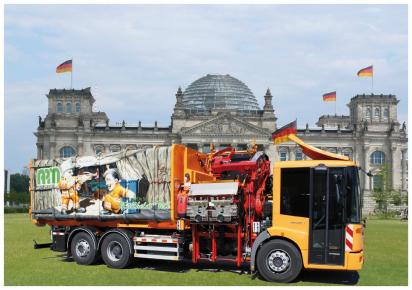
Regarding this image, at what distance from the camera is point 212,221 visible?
48.7ft

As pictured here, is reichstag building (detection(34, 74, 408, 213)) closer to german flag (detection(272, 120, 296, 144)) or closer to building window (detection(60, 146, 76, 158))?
building window (detection(60, 146, 76, 158))

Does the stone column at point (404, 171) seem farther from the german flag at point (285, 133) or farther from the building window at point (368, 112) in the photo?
the german flag at point (285, 133)

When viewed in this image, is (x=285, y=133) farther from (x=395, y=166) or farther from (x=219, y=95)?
(x=219, y=95)

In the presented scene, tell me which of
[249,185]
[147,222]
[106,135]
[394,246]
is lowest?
[394,246]

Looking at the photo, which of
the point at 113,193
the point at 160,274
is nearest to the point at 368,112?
the point at 113,193

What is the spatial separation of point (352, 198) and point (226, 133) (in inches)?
3370

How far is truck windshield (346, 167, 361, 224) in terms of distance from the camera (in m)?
13.3

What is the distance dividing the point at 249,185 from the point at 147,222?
11.1 ft

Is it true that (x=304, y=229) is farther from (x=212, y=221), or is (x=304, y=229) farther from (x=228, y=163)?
(x=228, y=163)

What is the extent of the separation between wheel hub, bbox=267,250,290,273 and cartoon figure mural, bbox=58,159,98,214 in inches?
254

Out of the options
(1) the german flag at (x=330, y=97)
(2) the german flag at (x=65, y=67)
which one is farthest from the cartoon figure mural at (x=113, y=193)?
(1) the german flag at (x=330, y=97)

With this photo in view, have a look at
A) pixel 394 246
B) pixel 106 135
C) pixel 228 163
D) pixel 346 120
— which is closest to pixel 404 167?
pixel 346 120

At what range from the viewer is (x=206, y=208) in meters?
14.9

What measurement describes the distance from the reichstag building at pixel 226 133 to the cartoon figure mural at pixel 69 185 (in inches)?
Answer: 3197
